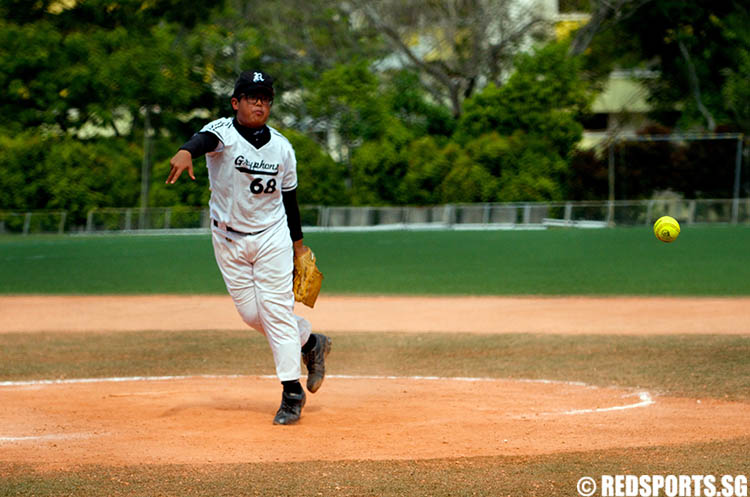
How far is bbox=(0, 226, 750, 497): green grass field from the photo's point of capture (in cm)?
525

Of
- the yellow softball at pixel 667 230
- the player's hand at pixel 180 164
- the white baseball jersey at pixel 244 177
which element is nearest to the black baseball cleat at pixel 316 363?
the white baseball jersey at pixel 244 177

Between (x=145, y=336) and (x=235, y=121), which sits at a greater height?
(x=235, y=121)

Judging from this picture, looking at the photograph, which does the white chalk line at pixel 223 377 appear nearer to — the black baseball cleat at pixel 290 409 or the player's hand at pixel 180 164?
the black baseball cleat at pixel 290 409

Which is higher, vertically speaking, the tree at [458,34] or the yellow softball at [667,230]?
the tree at [458,34]

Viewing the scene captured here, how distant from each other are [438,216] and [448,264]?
11720 millimetres

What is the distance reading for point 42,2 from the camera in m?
45.8

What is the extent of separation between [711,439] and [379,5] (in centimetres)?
3975

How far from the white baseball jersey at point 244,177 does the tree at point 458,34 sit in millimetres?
37038

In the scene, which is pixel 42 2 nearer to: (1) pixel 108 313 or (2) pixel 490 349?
(1) pixel 108 313

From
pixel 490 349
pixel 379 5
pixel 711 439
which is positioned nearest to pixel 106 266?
pixel 490 349

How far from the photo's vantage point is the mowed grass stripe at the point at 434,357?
9.51m

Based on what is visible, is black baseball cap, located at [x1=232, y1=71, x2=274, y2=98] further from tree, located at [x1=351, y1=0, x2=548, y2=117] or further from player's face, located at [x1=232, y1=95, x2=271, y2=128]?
tree, located at [x1=351, y1=0, x2=548, y2=117]

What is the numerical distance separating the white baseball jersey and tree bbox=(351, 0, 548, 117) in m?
37.0

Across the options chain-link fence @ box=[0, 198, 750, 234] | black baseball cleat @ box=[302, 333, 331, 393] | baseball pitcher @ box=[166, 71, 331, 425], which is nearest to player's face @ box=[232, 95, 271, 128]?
baseball pitcher @ box=[166, 71, 331, 425]
